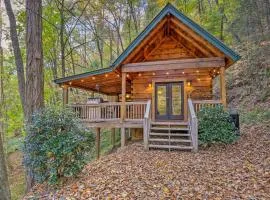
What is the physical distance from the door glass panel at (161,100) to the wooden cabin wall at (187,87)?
0.53m

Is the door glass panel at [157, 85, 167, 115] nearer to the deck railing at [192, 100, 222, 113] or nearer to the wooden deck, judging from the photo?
the wooden deck

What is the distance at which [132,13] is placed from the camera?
22.7 meters

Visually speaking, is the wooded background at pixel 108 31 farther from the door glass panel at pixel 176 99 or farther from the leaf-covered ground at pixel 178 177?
the leaf-covered ground at pixel 178 177

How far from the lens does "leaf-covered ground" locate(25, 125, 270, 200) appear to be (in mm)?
4523

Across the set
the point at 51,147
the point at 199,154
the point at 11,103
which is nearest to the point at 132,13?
the point at 11,103

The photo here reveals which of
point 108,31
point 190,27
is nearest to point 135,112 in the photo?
point 190,27

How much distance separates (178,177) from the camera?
5410 mm

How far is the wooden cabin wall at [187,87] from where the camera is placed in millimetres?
11914

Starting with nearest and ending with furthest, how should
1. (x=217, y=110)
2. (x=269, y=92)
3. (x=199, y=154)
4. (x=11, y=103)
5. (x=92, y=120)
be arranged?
(x=199, y=154) < (x=217, y=110) < (x=92, y=120) < (x=269, y=92) < (x=11, y=103)

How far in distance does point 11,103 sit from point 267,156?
815 inches

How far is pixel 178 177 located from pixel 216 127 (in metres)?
3.64

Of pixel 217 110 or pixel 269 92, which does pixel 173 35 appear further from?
pixel 269 92

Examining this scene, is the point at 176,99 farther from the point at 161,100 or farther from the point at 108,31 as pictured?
the point at 108,31

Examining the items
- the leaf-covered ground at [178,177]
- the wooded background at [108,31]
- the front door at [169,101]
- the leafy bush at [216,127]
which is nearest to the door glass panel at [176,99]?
the front door at [169,101]
